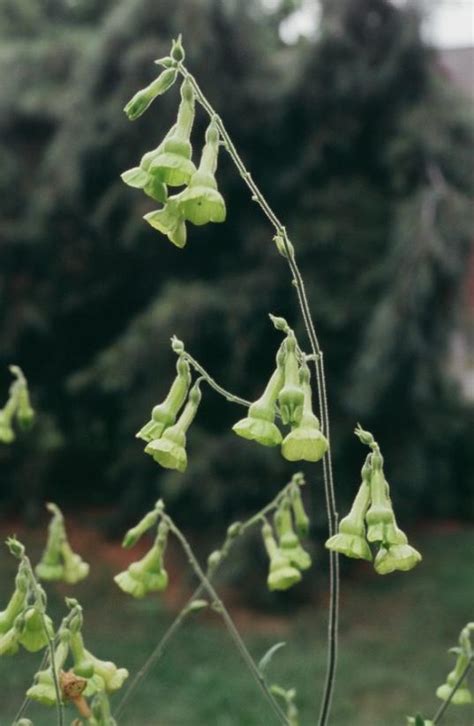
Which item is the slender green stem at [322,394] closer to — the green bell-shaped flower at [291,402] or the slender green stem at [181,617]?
the green bell-shaped flower at [291,402]

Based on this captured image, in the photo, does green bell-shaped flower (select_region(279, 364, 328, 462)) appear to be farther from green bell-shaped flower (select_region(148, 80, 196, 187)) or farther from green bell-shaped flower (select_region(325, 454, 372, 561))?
green bell-shaped flower (select_region(148, 80, 196, 187))

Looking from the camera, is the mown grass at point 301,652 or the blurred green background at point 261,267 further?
the blurred green background at point 261,267

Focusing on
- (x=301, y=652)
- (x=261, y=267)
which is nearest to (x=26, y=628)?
(x=301, y=652)

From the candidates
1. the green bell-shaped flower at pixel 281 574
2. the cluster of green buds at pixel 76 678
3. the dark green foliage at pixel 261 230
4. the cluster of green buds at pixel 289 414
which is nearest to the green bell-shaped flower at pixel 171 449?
the cluster of green buds at pixel 289 414

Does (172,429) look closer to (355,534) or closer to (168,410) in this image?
(168,410)

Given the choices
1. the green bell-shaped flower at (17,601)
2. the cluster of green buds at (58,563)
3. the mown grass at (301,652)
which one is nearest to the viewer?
the green bell-shaped flower at (17,601)

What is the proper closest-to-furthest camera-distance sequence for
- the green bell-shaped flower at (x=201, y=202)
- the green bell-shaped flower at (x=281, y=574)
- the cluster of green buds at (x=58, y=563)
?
1. the green bell-shaped flower at (x=201, y=202)
2. the green bell-shaped flower at (x=281, y=574)
3. the cluster of green buds at (x=58, y=563)

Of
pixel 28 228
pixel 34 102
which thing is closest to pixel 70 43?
pixel 34 102

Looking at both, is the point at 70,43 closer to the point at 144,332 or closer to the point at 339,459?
the point at 144,332
